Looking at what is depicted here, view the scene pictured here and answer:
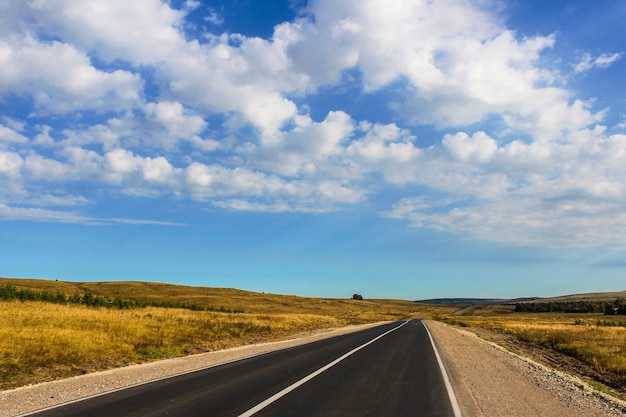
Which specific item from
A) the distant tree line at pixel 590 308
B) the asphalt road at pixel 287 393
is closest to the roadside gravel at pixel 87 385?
the asphalt road at pixel 287 393

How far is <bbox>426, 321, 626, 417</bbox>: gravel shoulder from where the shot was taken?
9234mm

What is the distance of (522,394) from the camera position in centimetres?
1116

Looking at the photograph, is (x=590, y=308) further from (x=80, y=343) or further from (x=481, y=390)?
(x=80, y=343)

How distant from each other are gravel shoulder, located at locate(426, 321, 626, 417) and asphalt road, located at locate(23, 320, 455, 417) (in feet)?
2.21

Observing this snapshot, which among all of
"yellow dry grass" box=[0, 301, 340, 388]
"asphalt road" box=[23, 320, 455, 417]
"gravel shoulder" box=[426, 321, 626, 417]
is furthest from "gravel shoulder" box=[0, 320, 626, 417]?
"yellow dry grass" box=[0, 301, 340, 388]

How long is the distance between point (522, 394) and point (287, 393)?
603 cm

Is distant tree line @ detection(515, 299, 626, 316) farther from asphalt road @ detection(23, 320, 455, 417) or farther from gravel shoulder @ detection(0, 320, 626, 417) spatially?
asphalt road @ detection(23, 320, 455, 417)

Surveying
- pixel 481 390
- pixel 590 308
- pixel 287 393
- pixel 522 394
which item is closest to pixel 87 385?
pixel 287 393

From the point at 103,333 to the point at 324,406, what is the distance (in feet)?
52.9

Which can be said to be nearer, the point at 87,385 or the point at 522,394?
the point at 522,394

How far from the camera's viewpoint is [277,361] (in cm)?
1653

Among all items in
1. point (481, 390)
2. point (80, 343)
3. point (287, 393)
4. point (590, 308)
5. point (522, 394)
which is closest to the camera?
point (287, 393)

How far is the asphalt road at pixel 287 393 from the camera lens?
335 inches

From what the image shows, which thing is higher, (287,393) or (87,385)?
(287,393)
